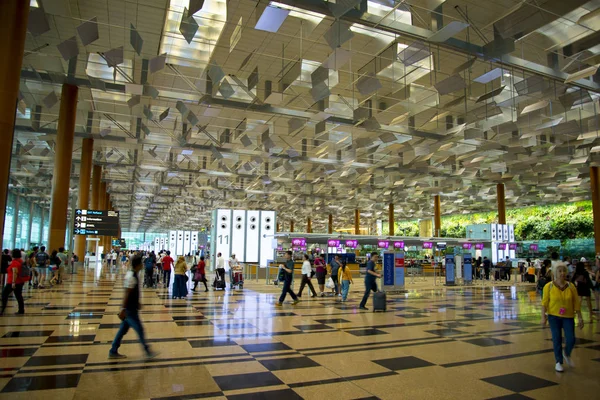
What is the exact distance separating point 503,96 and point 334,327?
1231 cm

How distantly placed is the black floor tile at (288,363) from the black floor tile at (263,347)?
65 cm

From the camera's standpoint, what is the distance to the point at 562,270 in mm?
5660

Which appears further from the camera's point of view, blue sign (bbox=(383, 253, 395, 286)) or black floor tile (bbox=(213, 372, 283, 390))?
blue sign (bbox=(383, 253, 395, 286))

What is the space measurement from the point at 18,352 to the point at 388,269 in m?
15.0

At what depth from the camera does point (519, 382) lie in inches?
198

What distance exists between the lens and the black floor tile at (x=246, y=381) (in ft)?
15.5

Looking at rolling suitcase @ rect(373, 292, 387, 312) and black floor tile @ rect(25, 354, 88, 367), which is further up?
rolling suitcase @ rect(373, 292, 387, 312)

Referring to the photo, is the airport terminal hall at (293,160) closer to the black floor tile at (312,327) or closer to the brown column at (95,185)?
the black floor tile at (312,327)

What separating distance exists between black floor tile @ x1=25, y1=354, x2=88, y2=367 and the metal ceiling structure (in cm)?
759

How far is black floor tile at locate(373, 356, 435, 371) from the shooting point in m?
5.68

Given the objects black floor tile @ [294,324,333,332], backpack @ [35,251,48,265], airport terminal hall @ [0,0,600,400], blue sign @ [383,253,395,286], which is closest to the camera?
airport terminal hall @ [0,0,600,400]

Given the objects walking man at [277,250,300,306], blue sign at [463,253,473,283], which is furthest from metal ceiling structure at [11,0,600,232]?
blue sign at [463,253,473,283]

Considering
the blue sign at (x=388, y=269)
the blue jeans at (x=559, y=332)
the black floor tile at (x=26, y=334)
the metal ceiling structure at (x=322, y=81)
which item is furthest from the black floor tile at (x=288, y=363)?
the blue sign at (x=388, y=269)

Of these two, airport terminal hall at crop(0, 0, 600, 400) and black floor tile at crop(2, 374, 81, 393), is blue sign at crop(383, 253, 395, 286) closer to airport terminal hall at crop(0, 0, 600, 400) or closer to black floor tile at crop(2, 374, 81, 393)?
airport terminal hall at crop(0, 0, 600, 400)
